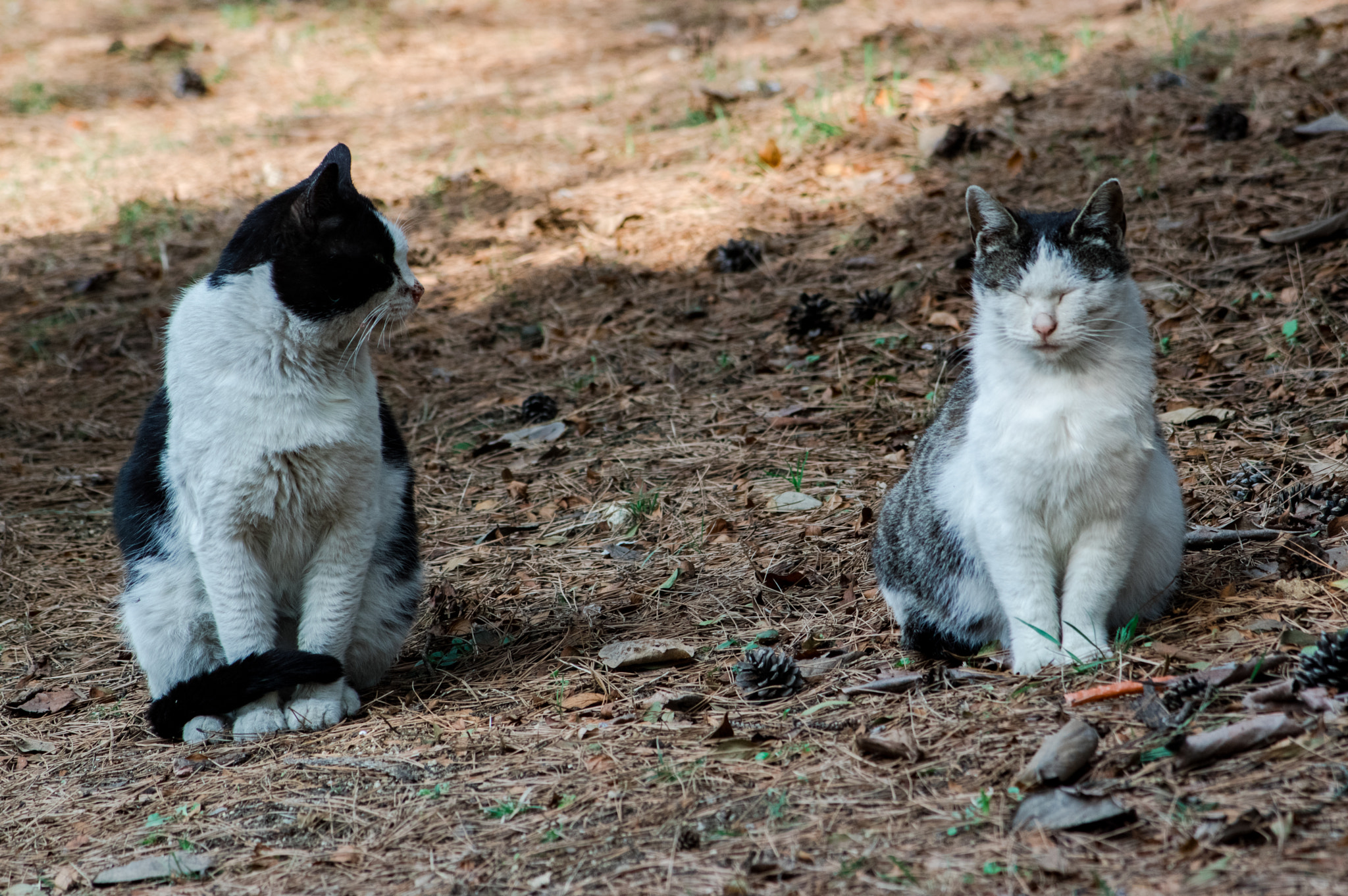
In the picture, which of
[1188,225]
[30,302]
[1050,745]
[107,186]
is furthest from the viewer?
[107,186]

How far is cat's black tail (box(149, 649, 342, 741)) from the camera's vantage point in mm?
2963

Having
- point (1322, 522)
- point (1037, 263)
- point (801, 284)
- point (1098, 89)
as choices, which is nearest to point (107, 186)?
point (801, 284)

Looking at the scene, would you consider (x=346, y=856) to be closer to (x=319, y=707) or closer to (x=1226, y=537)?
(x=319, y=707)

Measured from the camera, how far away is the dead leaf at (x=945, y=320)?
199 inches

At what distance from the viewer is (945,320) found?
509 centimetres

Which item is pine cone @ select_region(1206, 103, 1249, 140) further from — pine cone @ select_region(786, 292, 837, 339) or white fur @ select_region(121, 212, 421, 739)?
white fur @ select_region(121, 212, 421, 739)

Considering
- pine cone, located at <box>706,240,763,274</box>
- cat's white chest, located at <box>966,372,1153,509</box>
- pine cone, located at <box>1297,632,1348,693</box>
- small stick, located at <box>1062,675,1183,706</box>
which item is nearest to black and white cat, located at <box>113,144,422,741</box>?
cat's white chest, located at <box>966,372,1153,509</box>

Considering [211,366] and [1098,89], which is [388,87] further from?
[211,366]

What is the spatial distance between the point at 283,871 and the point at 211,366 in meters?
1.40

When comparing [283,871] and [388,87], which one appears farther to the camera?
[388,87]

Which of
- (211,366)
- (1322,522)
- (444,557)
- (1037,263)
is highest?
(1037,263)

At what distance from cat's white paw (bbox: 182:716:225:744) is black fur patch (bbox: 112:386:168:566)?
518mm

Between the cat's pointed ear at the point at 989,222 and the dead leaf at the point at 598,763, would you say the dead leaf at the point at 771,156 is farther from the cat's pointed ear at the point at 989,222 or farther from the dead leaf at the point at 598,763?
the dead leaf at the point at 598,763

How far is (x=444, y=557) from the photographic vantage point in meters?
4.28
